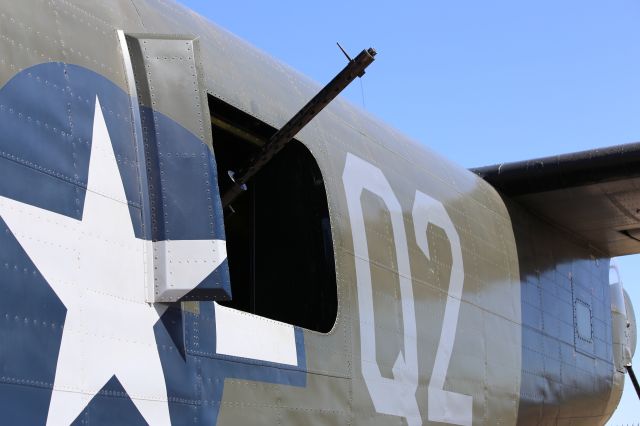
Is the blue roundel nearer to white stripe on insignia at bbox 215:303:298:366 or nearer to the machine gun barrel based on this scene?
white stripe on insignia at bbox 215:303:298:366

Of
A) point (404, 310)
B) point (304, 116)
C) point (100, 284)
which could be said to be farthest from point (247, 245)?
point (100, 284)

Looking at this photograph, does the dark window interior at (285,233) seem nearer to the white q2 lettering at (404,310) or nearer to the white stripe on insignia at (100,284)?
the white q2 lettering at (404,310)

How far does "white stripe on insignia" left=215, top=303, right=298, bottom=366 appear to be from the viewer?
4508 mm

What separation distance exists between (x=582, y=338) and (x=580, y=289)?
1.72 feet

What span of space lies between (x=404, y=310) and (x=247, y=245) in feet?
4.04

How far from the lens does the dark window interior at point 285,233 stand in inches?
225

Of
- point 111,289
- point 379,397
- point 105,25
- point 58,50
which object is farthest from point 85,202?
point 379,397

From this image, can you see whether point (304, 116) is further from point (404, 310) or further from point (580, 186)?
point (580, 186)

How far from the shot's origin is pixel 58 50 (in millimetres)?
3982

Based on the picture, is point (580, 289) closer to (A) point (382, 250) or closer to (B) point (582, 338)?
(B) point (582, 338)

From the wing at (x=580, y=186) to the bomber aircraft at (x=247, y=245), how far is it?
0.07 feet

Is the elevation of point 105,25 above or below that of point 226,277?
above

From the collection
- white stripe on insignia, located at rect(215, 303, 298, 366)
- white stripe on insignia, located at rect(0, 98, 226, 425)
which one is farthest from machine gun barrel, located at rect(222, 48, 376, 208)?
white stripe on insignia, located at rect(0, 98, 226, 425)

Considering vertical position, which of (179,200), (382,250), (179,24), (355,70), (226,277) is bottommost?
(226,277)
